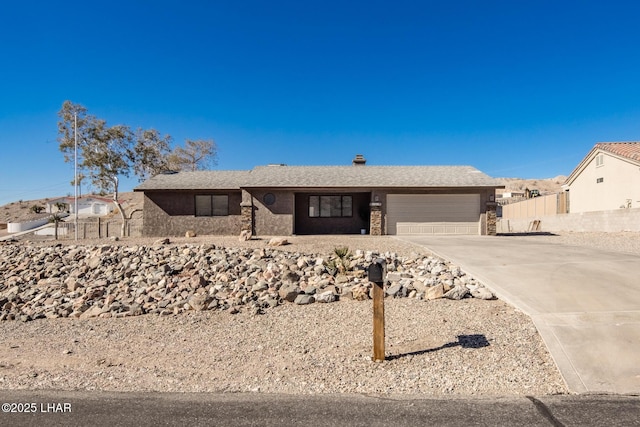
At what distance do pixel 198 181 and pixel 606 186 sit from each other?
89.1 feet

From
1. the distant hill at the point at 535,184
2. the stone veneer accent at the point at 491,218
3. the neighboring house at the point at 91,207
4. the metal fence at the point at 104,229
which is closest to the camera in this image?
the stone veneer accent at the point at 491,218

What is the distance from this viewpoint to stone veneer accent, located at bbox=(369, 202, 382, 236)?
63.2ft

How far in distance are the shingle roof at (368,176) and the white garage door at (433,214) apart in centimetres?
77

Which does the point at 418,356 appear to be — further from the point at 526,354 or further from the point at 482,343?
the point at 526,354

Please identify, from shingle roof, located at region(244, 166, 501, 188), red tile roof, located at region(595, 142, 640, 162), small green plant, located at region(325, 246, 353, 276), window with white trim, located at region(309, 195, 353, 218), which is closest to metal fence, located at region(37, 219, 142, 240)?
shingle roof, located at region(244, 166, 501, 188)

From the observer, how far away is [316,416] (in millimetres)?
3863

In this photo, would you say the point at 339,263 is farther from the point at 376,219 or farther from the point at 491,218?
the point at 491,218

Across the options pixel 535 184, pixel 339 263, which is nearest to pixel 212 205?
pixel 339 263

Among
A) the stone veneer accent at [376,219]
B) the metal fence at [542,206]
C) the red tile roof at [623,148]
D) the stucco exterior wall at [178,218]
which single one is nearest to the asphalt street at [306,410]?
the stone veneer accent at [376,219]

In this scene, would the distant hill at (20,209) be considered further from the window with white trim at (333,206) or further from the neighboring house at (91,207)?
the window with white trim at (333,206)

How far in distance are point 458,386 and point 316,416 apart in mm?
1892

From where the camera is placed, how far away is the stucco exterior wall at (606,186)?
22852 millimetres

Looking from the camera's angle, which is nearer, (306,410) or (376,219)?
(306,410)

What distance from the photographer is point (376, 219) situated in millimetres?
19344
